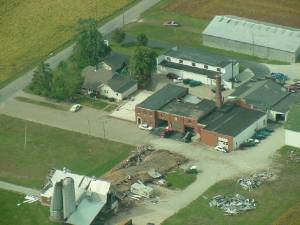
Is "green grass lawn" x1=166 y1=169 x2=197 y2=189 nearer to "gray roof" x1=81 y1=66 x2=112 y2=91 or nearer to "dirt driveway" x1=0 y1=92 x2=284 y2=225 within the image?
"dirt driveway" x1=0 y1=92 x2=284 y2=225

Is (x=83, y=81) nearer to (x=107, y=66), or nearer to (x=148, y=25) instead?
(x=107, y=66)

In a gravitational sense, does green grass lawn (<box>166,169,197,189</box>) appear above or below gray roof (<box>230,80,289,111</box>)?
below

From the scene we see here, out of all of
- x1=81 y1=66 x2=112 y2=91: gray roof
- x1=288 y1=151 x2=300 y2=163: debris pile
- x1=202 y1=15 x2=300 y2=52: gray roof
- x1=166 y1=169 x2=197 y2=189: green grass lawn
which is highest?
x1=202 y1=15 x2=300 y2=52: gray roof

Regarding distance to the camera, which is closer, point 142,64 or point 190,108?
point 190,108

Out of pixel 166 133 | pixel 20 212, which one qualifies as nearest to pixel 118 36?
pixel 166 133

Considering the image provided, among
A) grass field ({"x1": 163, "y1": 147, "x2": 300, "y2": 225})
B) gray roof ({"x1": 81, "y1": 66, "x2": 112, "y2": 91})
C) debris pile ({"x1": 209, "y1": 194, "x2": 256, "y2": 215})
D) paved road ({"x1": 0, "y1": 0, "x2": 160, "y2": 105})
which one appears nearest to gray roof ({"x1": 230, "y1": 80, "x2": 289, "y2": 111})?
grass field ({"x1": 163, "y1": 147, "x2": 300, "y2": 225})

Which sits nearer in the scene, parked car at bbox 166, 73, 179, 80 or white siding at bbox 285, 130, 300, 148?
white siding at bbox 285, 130, 300, 148

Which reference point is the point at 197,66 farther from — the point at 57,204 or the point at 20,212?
the point at 57,204

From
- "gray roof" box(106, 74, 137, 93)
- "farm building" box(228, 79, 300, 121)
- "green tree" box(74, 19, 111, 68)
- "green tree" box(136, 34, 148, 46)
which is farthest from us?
"green tree" box(136, 34, 148, 46)

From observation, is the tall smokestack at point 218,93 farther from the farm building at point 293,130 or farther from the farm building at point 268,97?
the farm building at point 293,130
